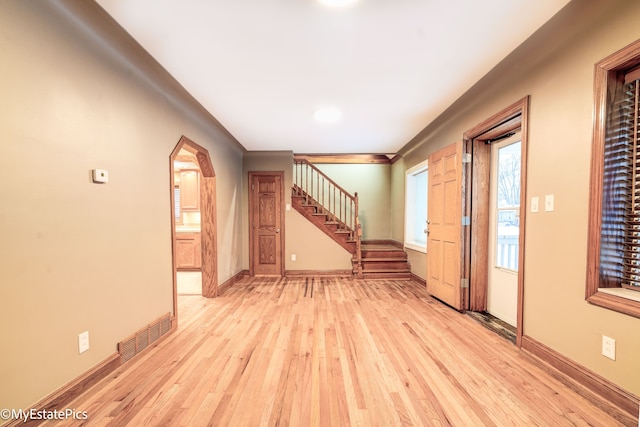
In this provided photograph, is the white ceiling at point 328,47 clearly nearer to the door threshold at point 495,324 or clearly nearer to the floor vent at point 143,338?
the floor vent at point 143,338

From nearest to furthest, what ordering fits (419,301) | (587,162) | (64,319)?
1. (64,319)
2. (587,162)
3. (419,301)

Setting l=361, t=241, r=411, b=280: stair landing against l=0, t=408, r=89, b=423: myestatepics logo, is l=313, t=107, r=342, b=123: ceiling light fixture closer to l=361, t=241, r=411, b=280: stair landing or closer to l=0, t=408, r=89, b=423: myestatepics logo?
l=361, t=241, r=411, b=280: stair landing

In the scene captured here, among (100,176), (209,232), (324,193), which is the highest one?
(324,193)

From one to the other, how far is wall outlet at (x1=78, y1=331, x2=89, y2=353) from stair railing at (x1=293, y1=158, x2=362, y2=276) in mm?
3809

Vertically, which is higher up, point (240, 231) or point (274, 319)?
point (240, 231)

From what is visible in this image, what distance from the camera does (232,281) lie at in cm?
425

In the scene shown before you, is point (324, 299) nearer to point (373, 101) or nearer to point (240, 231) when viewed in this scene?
point (240, 231)

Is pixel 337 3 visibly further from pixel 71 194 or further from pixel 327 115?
pixel 71 194

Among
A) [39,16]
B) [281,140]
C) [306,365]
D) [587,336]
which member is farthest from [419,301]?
[39,16]

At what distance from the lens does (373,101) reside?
274 cm

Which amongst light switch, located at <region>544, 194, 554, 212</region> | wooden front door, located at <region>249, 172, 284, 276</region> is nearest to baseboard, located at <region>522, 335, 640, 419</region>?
light switch, located at <region>544, 194, 554, 212</region>

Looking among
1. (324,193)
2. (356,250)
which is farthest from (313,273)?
(324,193)

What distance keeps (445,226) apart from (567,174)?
1591 mm

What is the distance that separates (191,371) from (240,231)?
3.11m
